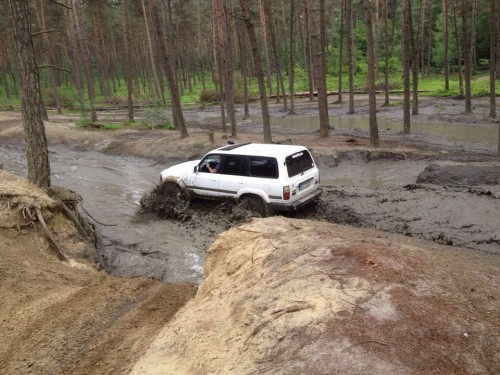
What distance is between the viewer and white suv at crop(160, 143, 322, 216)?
10.9 meters

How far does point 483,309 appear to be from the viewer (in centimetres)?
438

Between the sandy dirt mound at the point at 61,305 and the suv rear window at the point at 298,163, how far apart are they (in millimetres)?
4752

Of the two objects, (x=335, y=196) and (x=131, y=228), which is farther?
(x=335, y=196)

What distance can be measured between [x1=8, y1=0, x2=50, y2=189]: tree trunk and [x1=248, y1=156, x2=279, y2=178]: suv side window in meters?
4.69

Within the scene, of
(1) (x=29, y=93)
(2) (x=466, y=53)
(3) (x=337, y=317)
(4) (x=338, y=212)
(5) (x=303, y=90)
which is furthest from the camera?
(5) (x=303, y=90)

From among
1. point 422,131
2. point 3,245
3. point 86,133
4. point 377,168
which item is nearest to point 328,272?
point 3,245

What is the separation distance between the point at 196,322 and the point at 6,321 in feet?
9.14

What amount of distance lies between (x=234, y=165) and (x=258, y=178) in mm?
775

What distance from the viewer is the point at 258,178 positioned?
36.7 ft

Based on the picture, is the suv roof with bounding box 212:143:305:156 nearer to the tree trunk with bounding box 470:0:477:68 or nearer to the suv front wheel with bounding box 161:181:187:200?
the suv front wheel with bounding box 161:181:187:200

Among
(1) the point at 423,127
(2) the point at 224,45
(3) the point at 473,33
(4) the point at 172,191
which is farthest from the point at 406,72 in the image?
(3) the point at 473,33

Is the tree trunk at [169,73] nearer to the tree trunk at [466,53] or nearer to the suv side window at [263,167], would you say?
the suv side window at [263,167]

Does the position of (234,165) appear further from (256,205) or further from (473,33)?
(473,33)

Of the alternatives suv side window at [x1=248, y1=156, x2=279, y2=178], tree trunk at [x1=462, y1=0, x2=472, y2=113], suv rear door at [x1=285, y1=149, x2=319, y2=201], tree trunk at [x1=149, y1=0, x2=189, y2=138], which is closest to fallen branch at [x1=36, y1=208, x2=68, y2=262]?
suv side window at [x1=248, y1=156, x2=279, y2=178]
